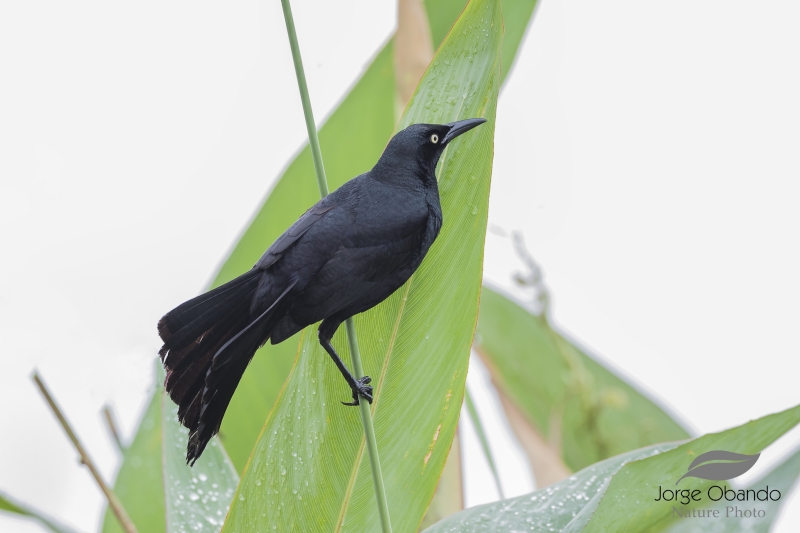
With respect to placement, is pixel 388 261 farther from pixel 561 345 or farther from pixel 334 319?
pixel 561 345

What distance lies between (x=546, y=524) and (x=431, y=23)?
646 mm

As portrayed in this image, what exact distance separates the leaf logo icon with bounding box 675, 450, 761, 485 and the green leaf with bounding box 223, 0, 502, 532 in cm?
22

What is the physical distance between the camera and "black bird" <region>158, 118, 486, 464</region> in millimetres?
497

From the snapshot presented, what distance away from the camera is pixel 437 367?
0.64 metres

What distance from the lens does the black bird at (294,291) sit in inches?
19.6

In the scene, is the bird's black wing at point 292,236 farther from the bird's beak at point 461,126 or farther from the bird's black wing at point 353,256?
the bird's beak at point 461,126

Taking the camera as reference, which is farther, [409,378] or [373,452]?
[409,378]

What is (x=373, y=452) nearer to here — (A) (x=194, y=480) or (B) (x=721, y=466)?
(B) (x=721, y=466)

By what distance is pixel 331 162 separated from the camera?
0.90 metres

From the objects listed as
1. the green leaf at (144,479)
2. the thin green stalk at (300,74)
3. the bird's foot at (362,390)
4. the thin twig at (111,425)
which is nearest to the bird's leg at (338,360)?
the bird's foot at (362,390)

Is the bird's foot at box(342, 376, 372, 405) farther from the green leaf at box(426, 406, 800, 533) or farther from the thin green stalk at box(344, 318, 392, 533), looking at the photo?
the green leaf at box(426, 406, 800, 533)

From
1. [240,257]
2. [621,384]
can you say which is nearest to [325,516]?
[240,257]

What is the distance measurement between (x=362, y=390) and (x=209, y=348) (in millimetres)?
128

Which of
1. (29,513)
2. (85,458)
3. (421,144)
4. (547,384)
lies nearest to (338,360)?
(421,144)
